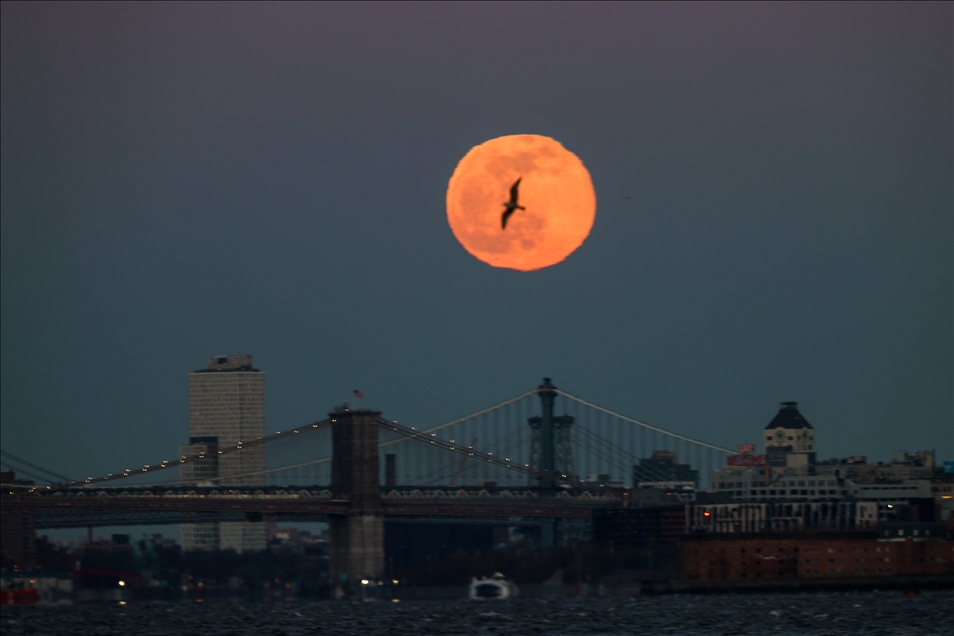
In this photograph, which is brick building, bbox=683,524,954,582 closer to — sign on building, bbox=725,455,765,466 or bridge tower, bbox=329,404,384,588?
bridge tower, bbox=329,404,384,588

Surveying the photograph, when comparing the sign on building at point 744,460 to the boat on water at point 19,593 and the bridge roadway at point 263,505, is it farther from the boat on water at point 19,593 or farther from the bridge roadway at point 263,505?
the boat on water at point 19,593

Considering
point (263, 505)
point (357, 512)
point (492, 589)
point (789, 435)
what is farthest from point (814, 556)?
point (789, 435)

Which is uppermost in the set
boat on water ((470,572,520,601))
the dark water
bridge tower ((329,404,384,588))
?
bridge tower ((329,404,384,588))

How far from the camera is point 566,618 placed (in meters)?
68.6

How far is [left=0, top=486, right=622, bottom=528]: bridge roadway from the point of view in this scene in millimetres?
96688

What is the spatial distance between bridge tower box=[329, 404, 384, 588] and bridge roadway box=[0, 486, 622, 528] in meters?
0.77

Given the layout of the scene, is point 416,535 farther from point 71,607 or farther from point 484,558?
point 71,607

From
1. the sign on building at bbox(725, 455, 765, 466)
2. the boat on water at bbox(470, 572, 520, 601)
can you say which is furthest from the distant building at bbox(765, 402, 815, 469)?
the boat on water at bbox(470, 572, 520, 601)

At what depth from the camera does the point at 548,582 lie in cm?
11388

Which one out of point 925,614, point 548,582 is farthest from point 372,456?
point 925,614

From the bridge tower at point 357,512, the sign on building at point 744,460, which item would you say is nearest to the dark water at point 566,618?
the bridge tower at point 357,512

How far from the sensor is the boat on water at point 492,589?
109 meters

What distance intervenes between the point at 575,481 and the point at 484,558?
30.7 ft

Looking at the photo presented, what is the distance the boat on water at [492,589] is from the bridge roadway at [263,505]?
3.78 m
